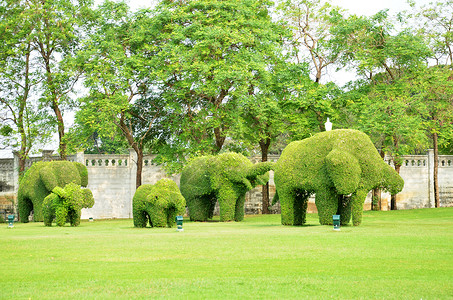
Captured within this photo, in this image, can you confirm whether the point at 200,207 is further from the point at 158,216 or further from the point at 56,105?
the point at 56,105

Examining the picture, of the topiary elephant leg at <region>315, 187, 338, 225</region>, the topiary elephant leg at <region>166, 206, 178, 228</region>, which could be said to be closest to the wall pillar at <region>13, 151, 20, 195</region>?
the topiary elephant leg at <region>166, 206, 178, 228</region>

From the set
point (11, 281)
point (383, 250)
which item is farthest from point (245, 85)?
point (11, 281)

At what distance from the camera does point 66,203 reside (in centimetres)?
2339

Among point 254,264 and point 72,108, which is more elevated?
point 72,108

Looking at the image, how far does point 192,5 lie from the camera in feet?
105

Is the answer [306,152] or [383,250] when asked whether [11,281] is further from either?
[306,152]

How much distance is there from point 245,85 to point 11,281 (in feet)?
74.6

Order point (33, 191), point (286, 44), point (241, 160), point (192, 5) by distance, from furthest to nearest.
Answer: point (286, 44) → point (192, 5) → point (33, 191) → point (241, 160)

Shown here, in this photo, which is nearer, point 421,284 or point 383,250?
point 421,284

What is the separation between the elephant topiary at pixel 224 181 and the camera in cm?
2594

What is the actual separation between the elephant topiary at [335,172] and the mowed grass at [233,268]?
4.32m

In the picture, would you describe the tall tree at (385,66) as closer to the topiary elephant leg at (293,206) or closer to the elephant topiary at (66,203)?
the topiary elephant leg at (293,206)

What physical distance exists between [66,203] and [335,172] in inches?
411

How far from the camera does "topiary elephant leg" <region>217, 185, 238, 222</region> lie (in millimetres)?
26266
